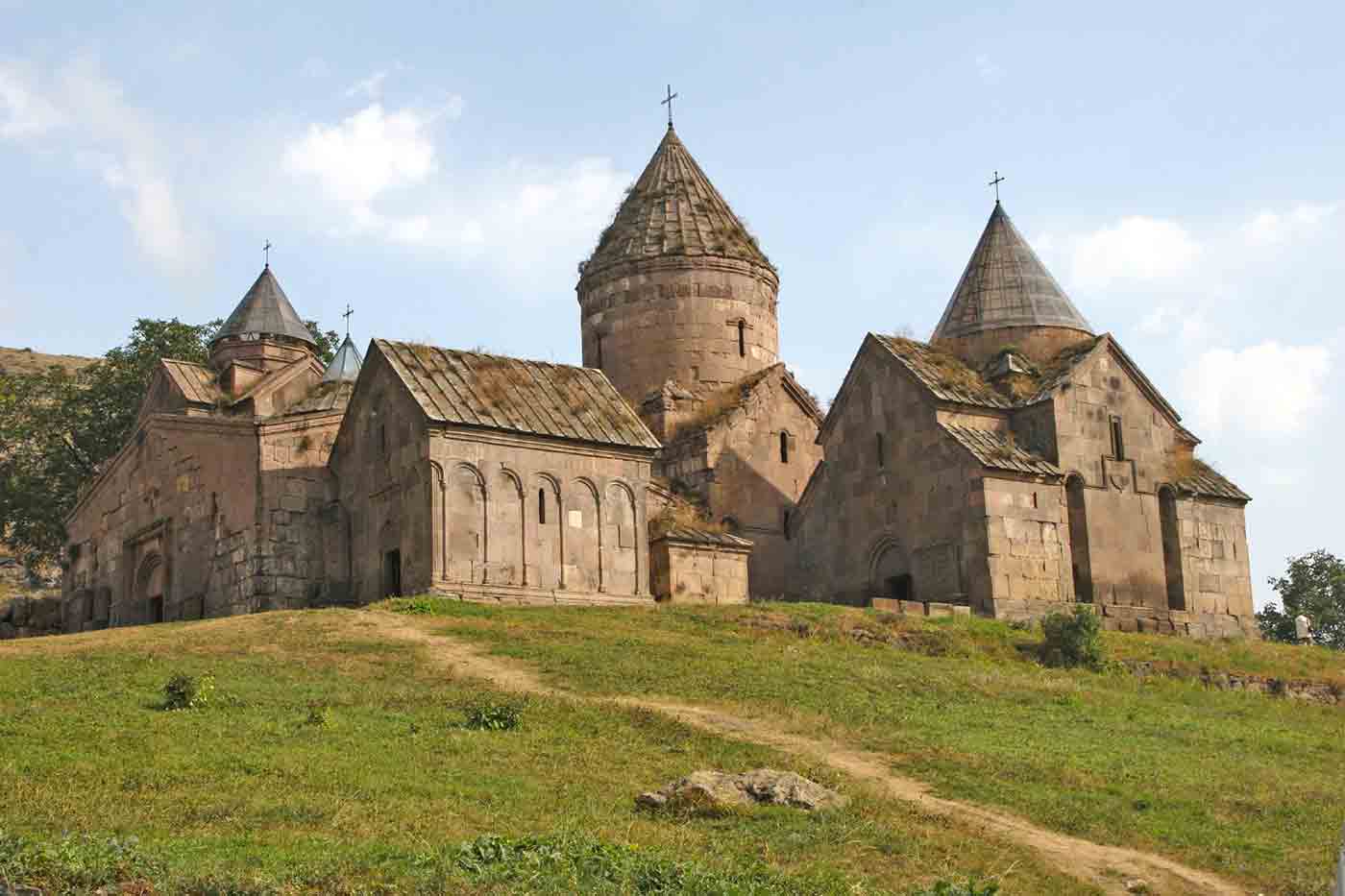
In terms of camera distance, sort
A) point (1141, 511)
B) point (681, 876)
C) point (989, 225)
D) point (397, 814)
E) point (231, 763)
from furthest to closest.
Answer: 1. point (989, 225)
2. point (1141, 511)
3. point (231, 763)
4. point (397, 814)
5. point (681, 876)

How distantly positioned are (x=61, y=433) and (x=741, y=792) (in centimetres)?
3282

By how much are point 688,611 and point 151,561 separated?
12193mm

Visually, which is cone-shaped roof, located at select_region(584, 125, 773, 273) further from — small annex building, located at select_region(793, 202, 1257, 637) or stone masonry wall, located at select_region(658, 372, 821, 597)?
small annex building, located at select_region(793, 202, 1257, 637)

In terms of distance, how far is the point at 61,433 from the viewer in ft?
142

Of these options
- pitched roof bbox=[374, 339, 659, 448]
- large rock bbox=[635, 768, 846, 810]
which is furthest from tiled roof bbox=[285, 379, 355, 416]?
large rock bbox=[635, 768, 846, 810]

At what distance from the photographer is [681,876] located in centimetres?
1175

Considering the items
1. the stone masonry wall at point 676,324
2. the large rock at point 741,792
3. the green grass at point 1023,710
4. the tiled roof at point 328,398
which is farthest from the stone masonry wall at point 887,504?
the large rock at point 741,792

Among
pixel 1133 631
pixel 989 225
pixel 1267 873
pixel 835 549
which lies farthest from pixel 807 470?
pixel 1267 873

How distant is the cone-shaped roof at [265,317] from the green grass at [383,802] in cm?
2123

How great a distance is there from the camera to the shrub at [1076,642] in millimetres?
25469

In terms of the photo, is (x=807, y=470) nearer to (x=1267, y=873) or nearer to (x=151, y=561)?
(x=151, y=561)

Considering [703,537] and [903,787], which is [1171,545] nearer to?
[703,537]

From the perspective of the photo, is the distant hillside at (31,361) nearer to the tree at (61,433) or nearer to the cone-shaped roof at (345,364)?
the tree at (61,433)

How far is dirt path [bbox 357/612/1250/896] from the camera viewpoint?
13.6m
